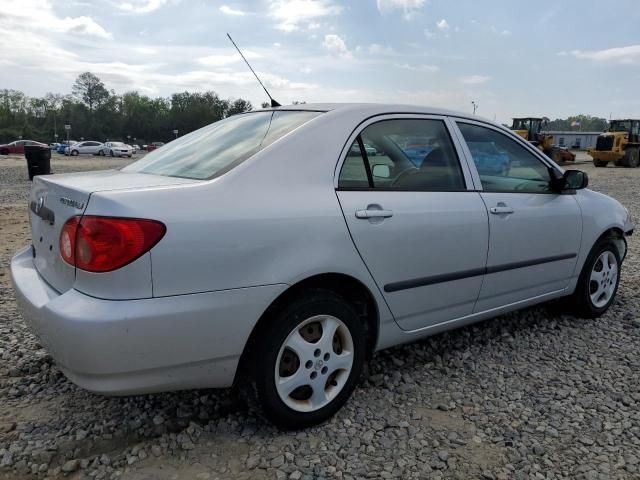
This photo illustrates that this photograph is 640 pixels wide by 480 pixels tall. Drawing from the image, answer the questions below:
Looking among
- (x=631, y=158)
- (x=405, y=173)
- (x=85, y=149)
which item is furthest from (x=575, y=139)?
(x=405, y=173)

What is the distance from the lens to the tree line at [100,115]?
91.8 meters

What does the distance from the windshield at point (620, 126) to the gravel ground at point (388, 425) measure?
2984cm

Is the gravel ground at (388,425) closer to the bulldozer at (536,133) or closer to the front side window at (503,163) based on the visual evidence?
the front side window at (503,163)

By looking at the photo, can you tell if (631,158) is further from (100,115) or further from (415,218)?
(100,115)

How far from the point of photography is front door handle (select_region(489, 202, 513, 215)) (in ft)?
10.6

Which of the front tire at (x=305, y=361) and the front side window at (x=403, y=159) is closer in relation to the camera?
the front tire at (x=305, y=361)

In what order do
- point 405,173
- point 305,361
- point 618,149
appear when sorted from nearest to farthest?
point 305,361 → point 405,173 → point 618,149

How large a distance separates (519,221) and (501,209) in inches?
7.7

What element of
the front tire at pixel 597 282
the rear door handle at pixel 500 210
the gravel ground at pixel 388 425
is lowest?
the gravel ground at pixel 388 425

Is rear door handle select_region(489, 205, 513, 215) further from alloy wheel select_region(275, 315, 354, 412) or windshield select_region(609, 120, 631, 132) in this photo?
windshield select_region(609, 120, 631, 132)

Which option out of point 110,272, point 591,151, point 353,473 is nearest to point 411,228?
point 353,473

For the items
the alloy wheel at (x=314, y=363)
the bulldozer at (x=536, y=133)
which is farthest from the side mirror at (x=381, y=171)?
the bulldozer at (x=536, y=133)

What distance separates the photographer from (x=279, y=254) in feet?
7.64

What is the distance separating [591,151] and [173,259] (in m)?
30.4
